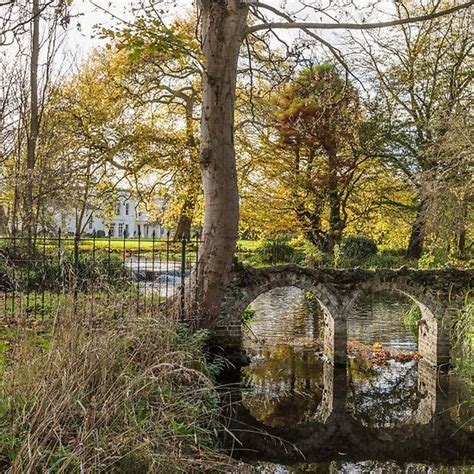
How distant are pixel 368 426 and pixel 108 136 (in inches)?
423

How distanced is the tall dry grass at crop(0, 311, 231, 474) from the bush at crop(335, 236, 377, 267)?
1711 centimetres

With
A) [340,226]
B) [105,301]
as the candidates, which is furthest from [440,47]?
[105,301]

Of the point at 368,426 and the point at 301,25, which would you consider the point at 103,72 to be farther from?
the point at 368,426

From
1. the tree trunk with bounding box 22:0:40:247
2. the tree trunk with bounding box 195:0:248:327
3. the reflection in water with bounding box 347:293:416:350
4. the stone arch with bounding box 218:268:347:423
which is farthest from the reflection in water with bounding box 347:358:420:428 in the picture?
the tree trunk with bounding box 22:0:40:247

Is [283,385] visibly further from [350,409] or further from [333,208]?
[333,208]

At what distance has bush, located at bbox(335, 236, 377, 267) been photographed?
2202 cm

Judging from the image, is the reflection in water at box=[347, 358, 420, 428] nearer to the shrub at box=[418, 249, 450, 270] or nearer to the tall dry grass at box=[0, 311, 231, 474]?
the shrub at box=[418, 249, 450, 270]

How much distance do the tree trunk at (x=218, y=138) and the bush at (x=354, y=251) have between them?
494 inches

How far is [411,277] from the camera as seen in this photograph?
38.8ft

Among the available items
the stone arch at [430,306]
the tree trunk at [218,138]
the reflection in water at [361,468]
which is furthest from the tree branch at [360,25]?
the reflection in water at [361,468]

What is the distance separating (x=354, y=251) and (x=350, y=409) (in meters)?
13.9

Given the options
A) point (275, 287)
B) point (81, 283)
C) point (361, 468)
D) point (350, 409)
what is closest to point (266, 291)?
point (275, 287)

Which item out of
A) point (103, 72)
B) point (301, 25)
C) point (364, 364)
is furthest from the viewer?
point (103, 72)

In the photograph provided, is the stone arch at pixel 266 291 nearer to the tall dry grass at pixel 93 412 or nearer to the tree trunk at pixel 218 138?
the tree trunk at pixel 218 138
